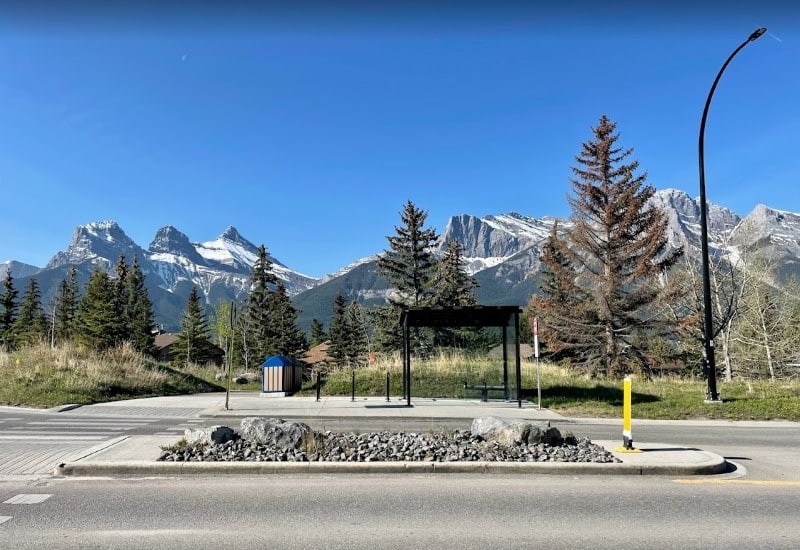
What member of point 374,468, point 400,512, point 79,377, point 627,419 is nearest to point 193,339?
point 79,377

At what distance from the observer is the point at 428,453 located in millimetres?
8258

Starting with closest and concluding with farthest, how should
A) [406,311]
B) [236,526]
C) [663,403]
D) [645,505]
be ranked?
[236,526] < [645,505] < [663,403] < [406,311]

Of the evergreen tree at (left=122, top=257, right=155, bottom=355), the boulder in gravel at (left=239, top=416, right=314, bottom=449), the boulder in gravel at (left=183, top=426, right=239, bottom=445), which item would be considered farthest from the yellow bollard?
the evergreen tree at (left=122, top=257, right=155, bottom=355)

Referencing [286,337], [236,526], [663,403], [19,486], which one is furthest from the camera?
[286,337]

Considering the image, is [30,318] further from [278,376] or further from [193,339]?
[278,376]

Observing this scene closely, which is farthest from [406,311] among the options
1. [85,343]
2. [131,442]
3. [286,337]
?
[286,337]

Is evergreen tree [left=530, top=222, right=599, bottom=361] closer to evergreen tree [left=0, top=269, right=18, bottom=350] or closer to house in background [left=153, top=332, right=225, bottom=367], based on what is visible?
house in background [left=153, top=332, right=225, bottom=367]

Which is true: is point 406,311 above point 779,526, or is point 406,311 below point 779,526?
above

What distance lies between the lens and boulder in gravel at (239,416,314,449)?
8523 mm

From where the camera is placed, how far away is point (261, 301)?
7006cm

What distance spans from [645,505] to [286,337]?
64202mm

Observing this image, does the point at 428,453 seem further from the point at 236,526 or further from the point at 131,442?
the point at 131,442

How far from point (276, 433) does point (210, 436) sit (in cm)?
98

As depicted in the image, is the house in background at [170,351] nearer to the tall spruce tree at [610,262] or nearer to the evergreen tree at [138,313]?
the evergreen tree at [138,313]
